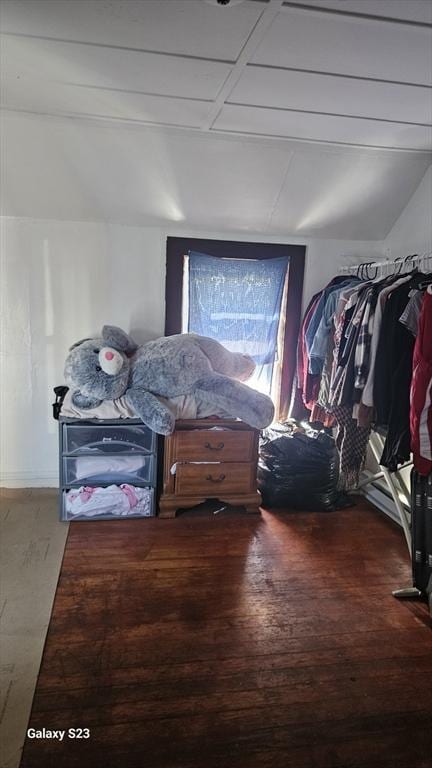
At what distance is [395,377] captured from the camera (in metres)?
2.19

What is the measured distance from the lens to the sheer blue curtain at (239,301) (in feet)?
10.5

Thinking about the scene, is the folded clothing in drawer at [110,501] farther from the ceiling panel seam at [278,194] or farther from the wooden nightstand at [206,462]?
the ceiling panel seam at [278,194]

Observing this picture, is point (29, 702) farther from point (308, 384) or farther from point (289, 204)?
point (289, 204)

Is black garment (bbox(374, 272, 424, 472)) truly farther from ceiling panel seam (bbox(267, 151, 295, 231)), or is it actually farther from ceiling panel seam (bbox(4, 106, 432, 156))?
ceiling panel seam (bbox(267, 151, 295, 231))

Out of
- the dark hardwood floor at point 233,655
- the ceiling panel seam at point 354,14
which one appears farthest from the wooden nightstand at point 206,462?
the ceiling panel seam at point 354,14

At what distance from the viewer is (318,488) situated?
2.99 m

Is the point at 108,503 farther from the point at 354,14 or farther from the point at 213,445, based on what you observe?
the point at 354,14

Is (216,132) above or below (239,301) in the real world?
above

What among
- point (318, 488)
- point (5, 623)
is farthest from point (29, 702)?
point (318, 488)

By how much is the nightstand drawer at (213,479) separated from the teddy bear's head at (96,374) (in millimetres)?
612

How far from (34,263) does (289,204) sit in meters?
1.66

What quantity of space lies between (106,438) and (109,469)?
0.19 meters

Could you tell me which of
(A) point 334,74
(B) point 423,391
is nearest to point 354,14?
(A) point 334,74

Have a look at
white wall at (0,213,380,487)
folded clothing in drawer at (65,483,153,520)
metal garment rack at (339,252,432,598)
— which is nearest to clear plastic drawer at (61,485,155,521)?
folded clothing in drawer at (65,483,153,520)
